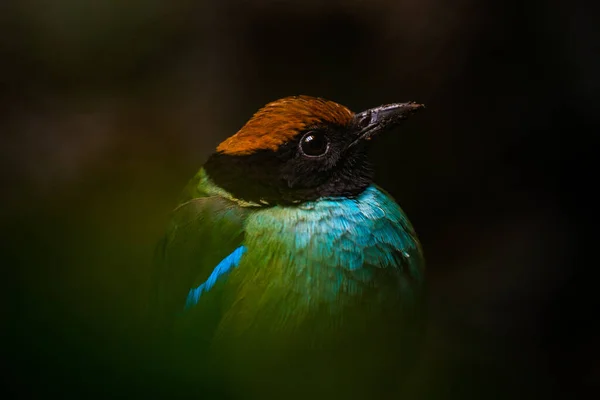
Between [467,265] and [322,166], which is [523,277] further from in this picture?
[322,166]

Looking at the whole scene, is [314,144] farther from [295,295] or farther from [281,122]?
[295,295]

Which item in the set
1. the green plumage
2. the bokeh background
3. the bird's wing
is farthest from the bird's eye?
the bokeh background

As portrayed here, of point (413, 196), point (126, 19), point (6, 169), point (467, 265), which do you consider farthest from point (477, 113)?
point (6, 169)

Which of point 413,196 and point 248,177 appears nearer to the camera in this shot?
point 248,177

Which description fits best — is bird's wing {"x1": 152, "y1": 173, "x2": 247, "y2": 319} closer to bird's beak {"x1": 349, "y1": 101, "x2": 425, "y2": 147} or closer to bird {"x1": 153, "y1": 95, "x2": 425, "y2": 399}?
A: bird {"x1": 153, "y1": 95, "x2": 425, "y2": 399}

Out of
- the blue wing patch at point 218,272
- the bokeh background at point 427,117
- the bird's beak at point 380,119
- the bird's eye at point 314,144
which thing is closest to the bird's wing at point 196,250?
the blue wing patch at point 218,272

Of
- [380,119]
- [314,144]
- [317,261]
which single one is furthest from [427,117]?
[317,261]
